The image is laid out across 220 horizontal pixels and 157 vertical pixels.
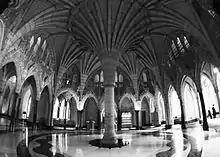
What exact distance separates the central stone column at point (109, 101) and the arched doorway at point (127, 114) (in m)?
19.2

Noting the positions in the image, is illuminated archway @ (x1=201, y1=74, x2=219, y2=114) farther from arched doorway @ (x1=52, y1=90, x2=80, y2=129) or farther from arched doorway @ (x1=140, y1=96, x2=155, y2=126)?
arched doorway @ (x1=52, y1=90, x2=80, y2=129)

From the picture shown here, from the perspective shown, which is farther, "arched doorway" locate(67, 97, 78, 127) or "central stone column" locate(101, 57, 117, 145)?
"arched doorway" locate(67, 97, 78, 127)

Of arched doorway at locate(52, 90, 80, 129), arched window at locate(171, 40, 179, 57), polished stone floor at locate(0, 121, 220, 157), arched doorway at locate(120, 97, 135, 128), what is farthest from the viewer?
arched doorway at locate(120, 97, 135, 128)

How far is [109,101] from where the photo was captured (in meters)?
12.3

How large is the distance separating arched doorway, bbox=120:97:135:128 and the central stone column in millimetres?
19242

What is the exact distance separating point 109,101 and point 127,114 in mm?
20389

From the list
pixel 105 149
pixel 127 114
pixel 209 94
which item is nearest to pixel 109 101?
pixel 105 149

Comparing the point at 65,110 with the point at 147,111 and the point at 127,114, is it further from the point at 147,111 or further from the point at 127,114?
the point at 147,111

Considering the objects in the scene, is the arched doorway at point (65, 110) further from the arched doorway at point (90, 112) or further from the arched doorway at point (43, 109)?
the arched doorway at point (43, 109)

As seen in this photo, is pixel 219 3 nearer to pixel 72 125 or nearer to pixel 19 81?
pixel 19 81

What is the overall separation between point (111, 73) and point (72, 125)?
2108 centimetres

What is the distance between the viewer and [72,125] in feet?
99.1

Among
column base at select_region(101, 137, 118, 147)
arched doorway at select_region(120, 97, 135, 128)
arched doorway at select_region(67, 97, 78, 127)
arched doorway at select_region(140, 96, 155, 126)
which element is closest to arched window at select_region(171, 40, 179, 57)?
arched doorway at select_region(140, 96, 155, 126)

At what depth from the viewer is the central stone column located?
36.6 ft
